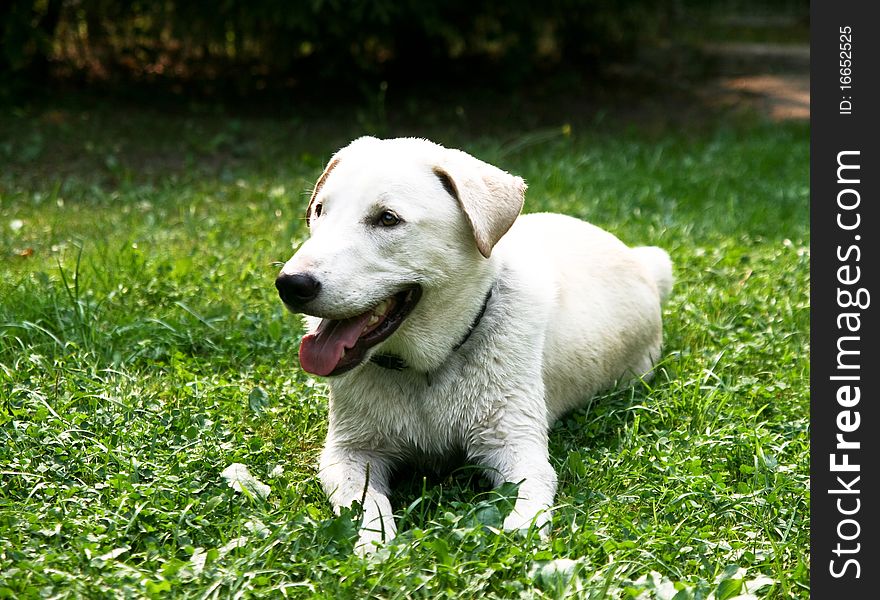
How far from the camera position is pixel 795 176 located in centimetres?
802

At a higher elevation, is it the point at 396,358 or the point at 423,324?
the point at 423,324

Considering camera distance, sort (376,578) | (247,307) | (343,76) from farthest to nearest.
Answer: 1. (343,76)
2. (247,307)
3. (376,578)

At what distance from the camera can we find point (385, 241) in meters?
3.20

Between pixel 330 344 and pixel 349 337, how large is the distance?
Answer: 0.22ft

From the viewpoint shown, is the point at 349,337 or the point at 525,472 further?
the point at 525,472

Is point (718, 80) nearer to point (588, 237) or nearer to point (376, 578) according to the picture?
point (588, 237)

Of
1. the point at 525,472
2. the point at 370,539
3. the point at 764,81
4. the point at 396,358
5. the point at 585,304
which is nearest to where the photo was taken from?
the point at 370,539

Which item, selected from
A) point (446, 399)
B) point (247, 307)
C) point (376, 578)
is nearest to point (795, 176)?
point (247, 307)

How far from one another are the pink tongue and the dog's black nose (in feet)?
0.72

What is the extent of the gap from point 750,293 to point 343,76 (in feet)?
17.5

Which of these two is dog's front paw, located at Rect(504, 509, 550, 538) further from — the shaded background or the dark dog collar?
the shaded background

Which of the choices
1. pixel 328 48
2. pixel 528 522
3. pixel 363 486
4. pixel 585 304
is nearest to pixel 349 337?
pixel 363 486

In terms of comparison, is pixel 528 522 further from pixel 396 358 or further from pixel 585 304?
pixel 585 304

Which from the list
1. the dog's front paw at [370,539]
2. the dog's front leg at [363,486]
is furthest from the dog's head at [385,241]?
the dog's front paw at [370,539]
